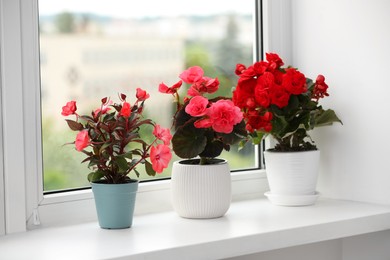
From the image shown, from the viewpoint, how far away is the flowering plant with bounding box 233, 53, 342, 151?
1.93 m

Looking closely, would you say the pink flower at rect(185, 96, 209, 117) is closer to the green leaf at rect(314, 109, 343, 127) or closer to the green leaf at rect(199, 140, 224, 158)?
the green leaf at rect(199, 140, 224, 158)

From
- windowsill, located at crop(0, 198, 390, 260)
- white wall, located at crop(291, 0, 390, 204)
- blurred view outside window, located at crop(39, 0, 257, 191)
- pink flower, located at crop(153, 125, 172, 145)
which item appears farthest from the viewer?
white wall, located at crop(291, 0, 390, 204)

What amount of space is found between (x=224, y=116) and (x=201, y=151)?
0.12 metres

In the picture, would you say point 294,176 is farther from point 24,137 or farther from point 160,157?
point 24,137

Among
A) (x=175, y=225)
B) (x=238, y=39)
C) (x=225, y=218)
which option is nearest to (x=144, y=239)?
(x=175, y=225)

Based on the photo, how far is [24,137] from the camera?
5.71 ft

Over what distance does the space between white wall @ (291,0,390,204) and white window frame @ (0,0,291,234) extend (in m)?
0.81

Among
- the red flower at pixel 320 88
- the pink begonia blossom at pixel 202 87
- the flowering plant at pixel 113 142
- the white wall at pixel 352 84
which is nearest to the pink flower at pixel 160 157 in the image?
the flowering plant at pixel 113 142

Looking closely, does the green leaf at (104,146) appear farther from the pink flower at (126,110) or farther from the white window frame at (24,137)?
the white window frame at (24,137)

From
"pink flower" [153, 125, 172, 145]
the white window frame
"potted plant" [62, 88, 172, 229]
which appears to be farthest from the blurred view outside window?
"pink flower" [153, 125, 172, 145]

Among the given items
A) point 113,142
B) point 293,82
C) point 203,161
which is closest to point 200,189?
point 203,161

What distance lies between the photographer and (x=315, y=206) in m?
2.05

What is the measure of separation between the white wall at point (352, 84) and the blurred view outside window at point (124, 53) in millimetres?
242

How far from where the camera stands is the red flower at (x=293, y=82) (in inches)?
75.7
